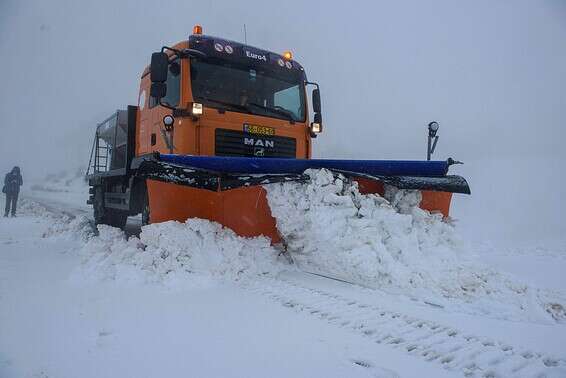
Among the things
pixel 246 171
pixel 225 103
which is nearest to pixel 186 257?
pixel 246 171

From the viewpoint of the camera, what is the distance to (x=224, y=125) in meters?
4.96

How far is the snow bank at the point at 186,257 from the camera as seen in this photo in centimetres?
374

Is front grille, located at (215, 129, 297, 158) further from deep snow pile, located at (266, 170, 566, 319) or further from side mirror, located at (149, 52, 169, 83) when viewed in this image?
deep snow pile, located at (266, 170, 566, 319)

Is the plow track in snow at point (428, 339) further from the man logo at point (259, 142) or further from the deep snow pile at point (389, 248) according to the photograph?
the man logo at point (259, 142)

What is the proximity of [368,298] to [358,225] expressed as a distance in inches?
29.6

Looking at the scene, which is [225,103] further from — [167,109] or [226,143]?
[167,109]

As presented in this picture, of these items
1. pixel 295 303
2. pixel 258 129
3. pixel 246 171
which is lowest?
pixel 295 303

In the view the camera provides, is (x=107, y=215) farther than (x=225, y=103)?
Yes

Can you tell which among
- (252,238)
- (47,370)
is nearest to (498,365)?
(47,370)

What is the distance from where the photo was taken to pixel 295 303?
3.13 metres

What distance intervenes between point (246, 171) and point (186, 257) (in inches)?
41.6

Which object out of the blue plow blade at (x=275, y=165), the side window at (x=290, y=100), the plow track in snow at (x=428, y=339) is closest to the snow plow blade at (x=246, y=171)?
the blue plow blade at (x=275, y=165)

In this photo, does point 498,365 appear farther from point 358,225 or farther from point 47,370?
point 47,370

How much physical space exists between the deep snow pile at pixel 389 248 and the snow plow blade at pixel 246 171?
14cm
